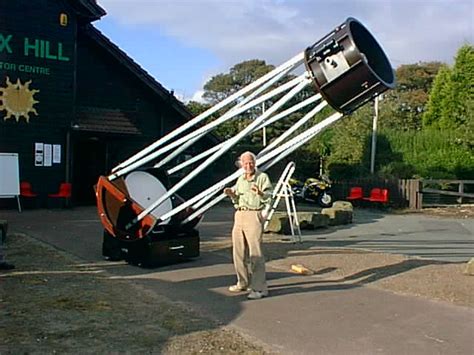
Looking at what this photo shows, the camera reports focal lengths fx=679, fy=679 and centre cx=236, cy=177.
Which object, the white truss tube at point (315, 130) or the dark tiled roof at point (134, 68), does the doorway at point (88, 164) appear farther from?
the white truss tube at point (315, 130)

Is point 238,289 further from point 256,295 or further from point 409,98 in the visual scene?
point 409,98

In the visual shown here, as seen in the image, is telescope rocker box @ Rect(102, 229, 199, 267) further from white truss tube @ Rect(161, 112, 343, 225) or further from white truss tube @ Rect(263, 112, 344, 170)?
white truss tube @ Rect(263, 112, 344, 170)

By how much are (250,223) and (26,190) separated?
13217mm

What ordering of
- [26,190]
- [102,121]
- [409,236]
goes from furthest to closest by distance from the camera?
1. [102,121]
2. [26,190]
3. [409,236]

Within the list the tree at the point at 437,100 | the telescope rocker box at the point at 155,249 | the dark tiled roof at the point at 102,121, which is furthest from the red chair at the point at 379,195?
the telescope rocker box at the point at 155,249

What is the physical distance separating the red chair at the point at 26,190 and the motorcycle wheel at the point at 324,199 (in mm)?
11583

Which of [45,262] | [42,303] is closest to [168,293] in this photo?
[42,303]

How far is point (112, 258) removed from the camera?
10.9 m

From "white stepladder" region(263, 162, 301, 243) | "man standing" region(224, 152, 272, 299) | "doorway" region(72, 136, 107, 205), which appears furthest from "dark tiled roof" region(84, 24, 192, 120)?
"man standing" region(224, 152, 272, 299)

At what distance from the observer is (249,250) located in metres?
8.56

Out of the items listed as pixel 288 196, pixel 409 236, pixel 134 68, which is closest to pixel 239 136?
pixel 288 196

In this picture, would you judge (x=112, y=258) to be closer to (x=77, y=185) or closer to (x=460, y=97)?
(x=77, y=185)

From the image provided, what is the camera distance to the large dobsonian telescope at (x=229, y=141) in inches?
341

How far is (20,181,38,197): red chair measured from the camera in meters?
20.0
